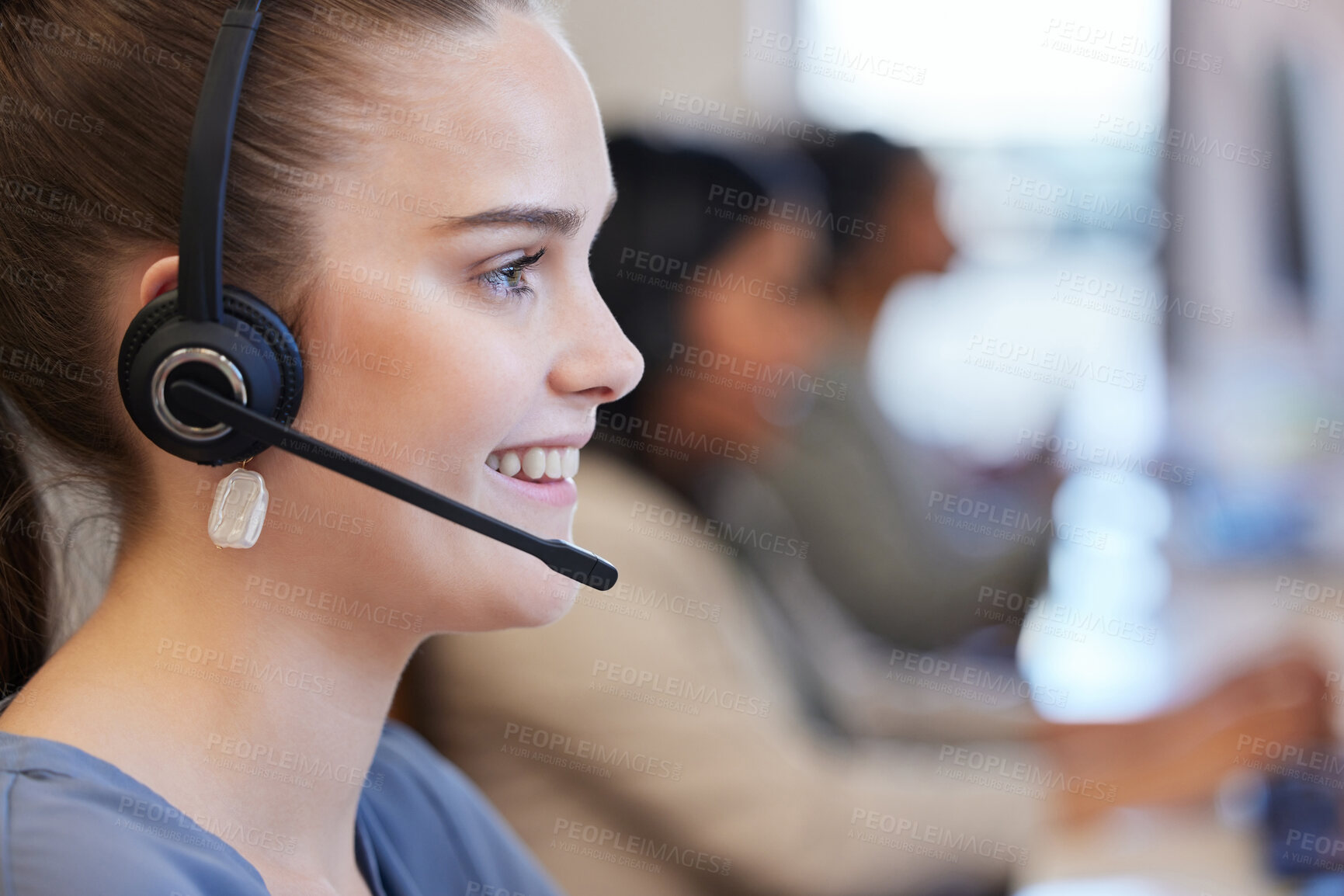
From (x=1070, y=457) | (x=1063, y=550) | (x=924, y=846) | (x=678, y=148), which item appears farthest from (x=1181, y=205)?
(x=924, y=846)

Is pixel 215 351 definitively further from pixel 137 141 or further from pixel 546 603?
pixel 546 603

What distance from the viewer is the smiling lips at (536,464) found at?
0.67m

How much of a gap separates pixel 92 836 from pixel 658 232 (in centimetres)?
119

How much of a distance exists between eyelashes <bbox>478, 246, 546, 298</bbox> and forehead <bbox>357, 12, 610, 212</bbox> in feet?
0.14

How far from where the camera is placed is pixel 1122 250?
265 centimetres

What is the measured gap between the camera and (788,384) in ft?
5.96

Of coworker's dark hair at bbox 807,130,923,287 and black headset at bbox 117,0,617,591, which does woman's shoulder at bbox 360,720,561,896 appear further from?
coworker's dark hair at bbox 807,130,923,287

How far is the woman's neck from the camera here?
58cm

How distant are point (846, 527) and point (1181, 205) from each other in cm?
142

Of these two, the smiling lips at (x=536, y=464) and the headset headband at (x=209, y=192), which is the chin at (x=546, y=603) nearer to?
the smiling lips at (x=536, y=464)

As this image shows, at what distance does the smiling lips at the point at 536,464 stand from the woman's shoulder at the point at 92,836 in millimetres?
269

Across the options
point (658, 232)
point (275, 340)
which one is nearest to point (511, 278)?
point (275, 340)

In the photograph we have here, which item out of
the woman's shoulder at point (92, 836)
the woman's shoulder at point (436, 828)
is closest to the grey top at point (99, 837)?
the woman's shoulder at point (92, 836)

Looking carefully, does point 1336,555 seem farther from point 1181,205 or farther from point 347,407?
point 347,407
